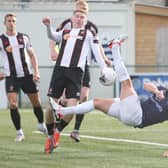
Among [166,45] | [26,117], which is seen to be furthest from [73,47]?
[166,45]

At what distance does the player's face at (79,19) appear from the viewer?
36.8 ft

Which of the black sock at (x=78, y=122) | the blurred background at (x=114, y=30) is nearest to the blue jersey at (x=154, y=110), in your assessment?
the black sock at (x=78, y=122)

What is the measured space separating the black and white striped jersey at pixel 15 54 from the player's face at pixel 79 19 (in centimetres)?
177

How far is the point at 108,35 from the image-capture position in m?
25.7

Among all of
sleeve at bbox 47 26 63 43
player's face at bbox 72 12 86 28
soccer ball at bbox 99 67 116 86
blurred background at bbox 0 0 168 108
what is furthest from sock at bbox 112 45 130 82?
blurred background at bbox 0 0 168 108

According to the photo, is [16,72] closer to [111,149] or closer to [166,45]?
[111,149]

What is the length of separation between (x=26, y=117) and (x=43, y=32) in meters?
7.52

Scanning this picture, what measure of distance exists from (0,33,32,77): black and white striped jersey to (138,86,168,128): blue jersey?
3.20 meters

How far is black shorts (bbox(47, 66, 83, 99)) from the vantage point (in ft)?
37.3

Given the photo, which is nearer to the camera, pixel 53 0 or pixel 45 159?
pixel 45 159

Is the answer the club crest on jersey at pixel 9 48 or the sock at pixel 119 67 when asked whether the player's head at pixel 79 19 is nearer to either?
the sock at pixel 119 67

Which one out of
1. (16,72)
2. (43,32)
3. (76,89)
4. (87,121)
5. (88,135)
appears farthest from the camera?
(43,32)

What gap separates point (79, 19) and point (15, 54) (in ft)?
6.73

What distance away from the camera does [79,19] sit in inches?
444
